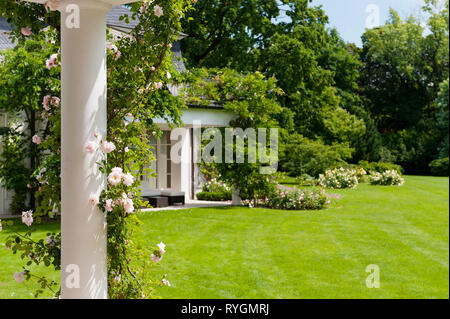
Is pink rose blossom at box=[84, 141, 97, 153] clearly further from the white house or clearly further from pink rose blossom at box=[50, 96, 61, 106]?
the white house

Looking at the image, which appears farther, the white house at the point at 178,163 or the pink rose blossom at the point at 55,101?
the white house at the point at 178,163

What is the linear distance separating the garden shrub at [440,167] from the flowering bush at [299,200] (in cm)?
723

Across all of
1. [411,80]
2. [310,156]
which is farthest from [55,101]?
[411,80]

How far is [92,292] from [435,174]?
57.4ft

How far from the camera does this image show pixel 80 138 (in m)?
2.74

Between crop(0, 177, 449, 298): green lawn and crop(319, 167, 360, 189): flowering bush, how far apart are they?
4862mm

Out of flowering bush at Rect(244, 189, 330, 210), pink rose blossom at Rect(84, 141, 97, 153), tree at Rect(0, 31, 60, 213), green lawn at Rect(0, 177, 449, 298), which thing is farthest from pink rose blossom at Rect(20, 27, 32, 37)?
flowering bush at Rect(244, 189, 330, 210)

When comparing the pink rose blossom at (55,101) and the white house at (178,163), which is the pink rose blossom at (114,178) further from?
the white house at (178,163)

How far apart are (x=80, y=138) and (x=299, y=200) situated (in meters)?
8.60

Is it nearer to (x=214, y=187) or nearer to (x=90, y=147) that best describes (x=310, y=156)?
(x=214, y=187)

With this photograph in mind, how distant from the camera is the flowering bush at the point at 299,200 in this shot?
35.6 ft

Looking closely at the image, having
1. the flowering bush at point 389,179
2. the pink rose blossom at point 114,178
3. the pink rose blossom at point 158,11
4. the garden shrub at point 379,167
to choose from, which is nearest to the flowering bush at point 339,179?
the flowering bush at point 389,179

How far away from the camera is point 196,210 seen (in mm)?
10617

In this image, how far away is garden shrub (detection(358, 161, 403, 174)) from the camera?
1777cm
